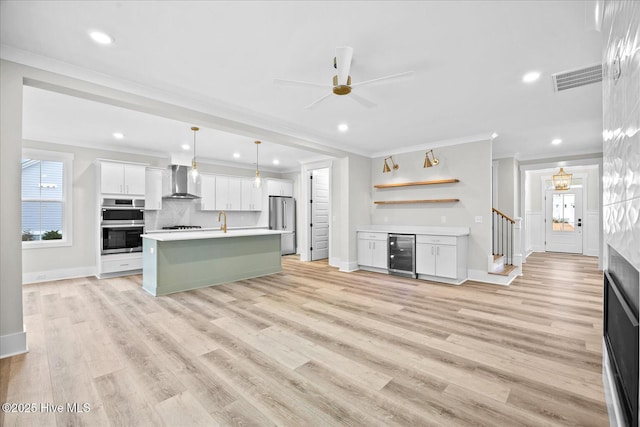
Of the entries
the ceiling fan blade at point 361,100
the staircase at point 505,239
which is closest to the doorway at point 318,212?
the staircase at point 505,239

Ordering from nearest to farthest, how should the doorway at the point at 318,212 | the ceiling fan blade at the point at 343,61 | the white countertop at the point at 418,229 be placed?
the ceiling fan blade at the point at 343,61 < the white countertop at the point at 418,229 < the doorway at the point at 318,212

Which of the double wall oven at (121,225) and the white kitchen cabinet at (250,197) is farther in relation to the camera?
the white kitchen cabinet at (250,197)

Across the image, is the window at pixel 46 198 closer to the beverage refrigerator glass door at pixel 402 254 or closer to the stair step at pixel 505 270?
the beverage refrigerator glass door at pixel 402 254

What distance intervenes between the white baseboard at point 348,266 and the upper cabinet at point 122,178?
172 inches

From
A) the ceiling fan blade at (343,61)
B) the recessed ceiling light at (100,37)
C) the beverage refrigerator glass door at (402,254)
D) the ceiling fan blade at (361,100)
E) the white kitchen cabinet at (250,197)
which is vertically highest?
the recessed ceiling light at (100,37)

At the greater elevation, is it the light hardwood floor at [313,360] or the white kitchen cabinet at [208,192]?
the white kitchen cabinet at [208,192]

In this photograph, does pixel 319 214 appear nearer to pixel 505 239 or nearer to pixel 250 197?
pixel 250 197

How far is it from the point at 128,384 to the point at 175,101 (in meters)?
2.88

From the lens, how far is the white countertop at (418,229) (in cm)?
534

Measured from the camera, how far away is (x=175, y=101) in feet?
11.4

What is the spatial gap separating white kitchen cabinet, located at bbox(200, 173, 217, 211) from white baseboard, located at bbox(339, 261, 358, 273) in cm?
370

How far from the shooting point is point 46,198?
5.42 metres

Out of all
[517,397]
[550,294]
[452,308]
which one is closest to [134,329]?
[517,397]

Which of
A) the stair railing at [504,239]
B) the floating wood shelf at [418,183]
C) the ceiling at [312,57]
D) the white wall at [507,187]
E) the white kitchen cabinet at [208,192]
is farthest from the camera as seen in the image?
the white kitchen cabinet at [208,192]
